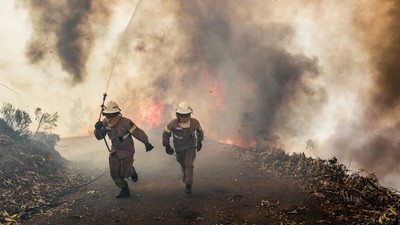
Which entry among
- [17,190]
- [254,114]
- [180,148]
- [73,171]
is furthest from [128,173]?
[254,114]

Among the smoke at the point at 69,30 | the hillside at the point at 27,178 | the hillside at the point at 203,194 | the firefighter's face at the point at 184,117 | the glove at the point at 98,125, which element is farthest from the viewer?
the smoke at the point at 69,30

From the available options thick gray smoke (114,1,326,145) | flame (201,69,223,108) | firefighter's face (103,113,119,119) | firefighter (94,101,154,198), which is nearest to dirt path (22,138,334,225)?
firefighter (94,101,154,198)

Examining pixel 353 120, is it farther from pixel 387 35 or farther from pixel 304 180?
pixel 304 180

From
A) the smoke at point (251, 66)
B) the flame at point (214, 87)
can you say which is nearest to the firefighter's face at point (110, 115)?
the smoke at point (251, 66)

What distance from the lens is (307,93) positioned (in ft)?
95.7

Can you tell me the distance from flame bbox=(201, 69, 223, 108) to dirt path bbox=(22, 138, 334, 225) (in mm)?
16643

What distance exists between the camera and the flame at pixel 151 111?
70.0 feet

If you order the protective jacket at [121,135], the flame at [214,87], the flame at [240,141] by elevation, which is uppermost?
the flame at [214,87]

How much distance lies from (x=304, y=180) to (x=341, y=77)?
29.8m

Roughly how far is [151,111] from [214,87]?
7.51 metres

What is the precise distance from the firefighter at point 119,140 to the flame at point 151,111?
13231 mm

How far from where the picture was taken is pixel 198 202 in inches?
272

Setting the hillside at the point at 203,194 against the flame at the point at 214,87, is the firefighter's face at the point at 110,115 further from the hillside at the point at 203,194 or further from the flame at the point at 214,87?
the flame at the point at 214,87

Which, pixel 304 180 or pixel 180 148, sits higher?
pixel 180 148
